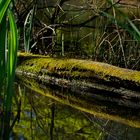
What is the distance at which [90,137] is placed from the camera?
12.2 ft

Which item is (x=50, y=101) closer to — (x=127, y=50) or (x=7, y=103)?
(x=127, y=50)

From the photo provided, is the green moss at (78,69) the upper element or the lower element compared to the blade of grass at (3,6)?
lower

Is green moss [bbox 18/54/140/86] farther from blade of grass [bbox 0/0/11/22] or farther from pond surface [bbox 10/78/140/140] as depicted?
blade of grass [bbox 0/0/11/22]

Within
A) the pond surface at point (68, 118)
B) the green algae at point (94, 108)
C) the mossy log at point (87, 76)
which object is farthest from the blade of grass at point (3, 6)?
the mossy log at point (87, 76)

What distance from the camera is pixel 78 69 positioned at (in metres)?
5.48

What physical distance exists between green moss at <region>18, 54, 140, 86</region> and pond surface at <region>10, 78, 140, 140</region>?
0.28 meters

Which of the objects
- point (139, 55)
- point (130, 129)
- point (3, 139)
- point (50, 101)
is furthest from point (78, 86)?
point (3, 139)

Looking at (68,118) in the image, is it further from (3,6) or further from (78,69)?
(3,6)

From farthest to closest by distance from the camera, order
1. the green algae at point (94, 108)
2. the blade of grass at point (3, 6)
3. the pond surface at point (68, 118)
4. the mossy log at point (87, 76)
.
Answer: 1. the mossy log at point (87, 76)
2. the green algae at point (94, 108)
3. the pond surface at point (68, 118)
4. the blade of grass at point (3, 6)

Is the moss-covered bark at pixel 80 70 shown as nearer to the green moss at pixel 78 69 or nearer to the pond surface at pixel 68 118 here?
the green moss at pixel 78 69

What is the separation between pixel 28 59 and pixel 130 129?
2366mm

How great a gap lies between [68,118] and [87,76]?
1.05 m

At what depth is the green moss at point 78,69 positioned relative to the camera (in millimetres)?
5066

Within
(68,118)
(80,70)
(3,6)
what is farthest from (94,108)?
(3,6)
